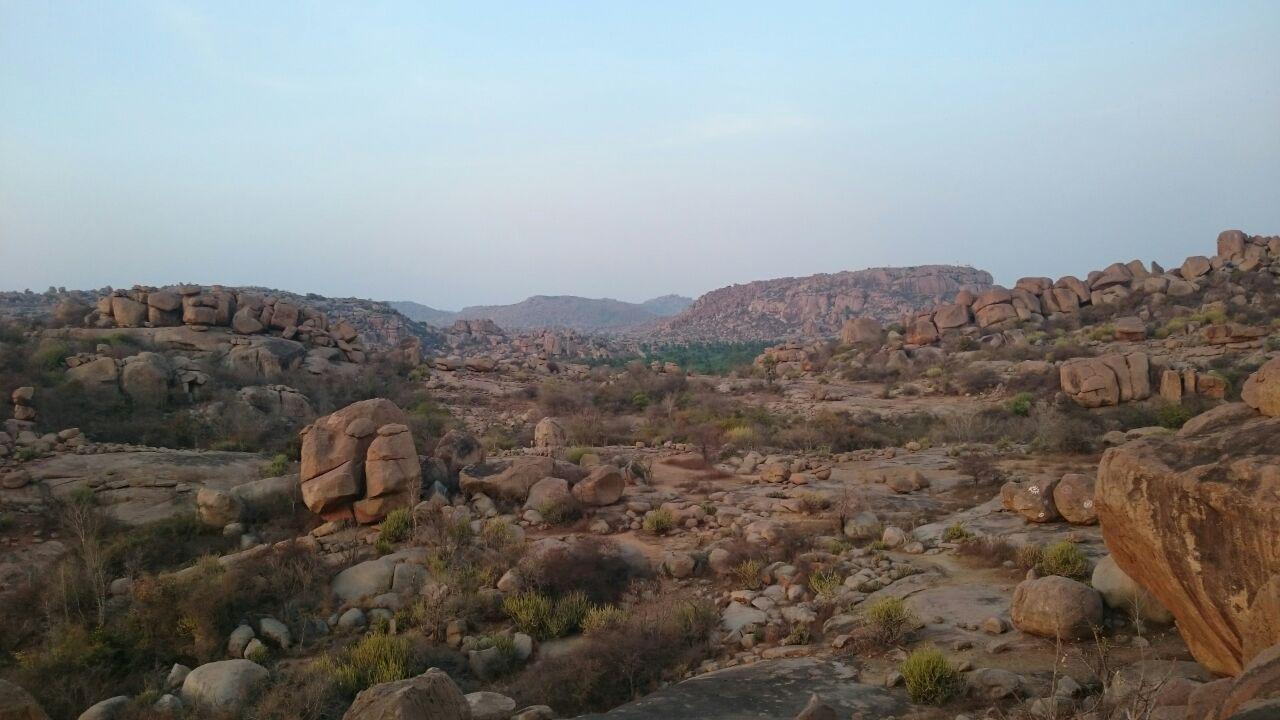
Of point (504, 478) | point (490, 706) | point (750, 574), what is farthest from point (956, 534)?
point (504, 478)

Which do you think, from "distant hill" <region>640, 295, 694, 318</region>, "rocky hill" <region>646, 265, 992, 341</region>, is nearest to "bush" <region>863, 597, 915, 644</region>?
"rocky hill" <region>646, 265, 992, 341</region>

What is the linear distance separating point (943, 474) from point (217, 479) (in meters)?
13.3

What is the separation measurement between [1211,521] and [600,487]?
865cm

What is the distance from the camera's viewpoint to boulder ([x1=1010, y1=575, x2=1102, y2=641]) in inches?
221

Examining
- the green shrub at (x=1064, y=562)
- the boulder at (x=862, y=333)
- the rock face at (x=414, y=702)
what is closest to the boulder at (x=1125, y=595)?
the green shrub at (x=1064, y=562)

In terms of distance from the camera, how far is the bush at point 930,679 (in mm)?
5043

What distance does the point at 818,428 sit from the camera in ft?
59.7

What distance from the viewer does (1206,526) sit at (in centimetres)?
410

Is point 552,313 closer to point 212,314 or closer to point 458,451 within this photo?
point 212,314

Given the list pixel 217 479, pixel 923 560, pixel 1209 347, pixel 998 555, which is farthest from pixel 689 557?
pixel 1209 347

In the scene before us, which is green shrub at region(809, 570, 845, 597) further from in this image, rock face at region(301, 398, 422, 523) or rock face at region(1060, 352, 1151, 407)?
rock face at region(1060, 352, 1151, 407)

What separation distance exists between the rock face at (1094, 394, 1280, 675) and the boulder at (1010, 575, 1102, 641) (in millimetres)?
773

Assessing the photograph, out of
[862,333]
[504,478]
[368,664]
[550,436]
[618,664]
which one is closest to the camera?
[618,664]

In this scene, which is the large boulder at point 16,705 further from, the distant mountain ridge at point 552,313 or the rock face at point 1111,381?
the distant mountain ridge at point 552,313
